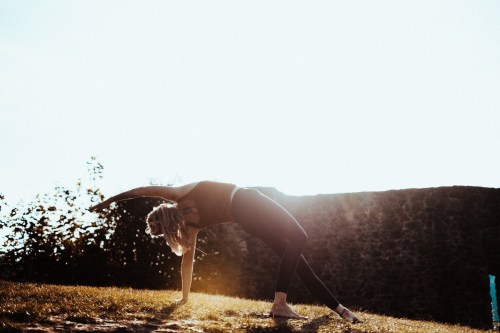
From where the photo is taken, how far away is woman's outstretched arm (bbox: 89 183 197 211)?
14.4 feet

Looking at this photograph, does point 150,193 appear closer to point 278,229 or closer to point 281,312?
point 278,229

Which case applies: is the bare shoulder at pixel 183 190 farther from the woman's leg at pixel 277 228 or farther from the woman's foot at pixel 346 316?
the woman's foot at pixel 346 316

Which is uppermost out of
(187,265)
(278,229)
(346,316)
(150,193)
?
(150,193)

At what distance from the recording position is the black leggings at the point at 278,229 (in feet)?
13.7

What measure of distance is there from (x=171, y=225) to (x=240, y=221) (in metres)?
0.86

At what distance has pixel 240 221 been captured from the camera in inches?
172

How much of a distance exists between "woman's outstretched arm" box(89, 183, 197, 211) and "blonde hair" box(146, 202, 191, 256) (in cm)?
18

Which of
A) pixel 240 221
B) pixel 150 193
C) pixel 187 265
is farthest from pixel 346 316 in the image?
pixel 150 193

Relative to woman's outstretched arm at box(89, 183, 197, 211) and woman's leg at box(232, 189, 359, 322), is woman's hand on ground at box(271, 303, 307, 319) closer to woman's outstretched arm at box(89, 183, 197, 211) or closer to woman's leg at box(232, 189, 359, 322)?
woman's leg at box(232, 189, 359, 322)

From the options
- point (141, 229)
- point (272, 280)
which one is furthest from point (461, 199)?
point (141, 229)

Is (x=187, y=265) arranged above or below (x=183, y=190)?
below

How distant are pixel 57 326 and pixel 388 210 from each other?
1139 cm

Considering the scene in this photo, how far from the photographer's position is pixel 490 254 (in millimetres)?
11875

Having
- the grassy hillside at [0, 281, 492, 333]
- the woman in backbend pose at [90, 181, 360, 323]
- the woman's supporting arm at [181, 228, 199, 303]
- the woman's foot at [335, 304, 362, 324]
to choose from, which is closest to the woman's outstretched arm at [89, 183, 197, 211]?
the woman in backbend pose at [90, 181, 360, 323]
